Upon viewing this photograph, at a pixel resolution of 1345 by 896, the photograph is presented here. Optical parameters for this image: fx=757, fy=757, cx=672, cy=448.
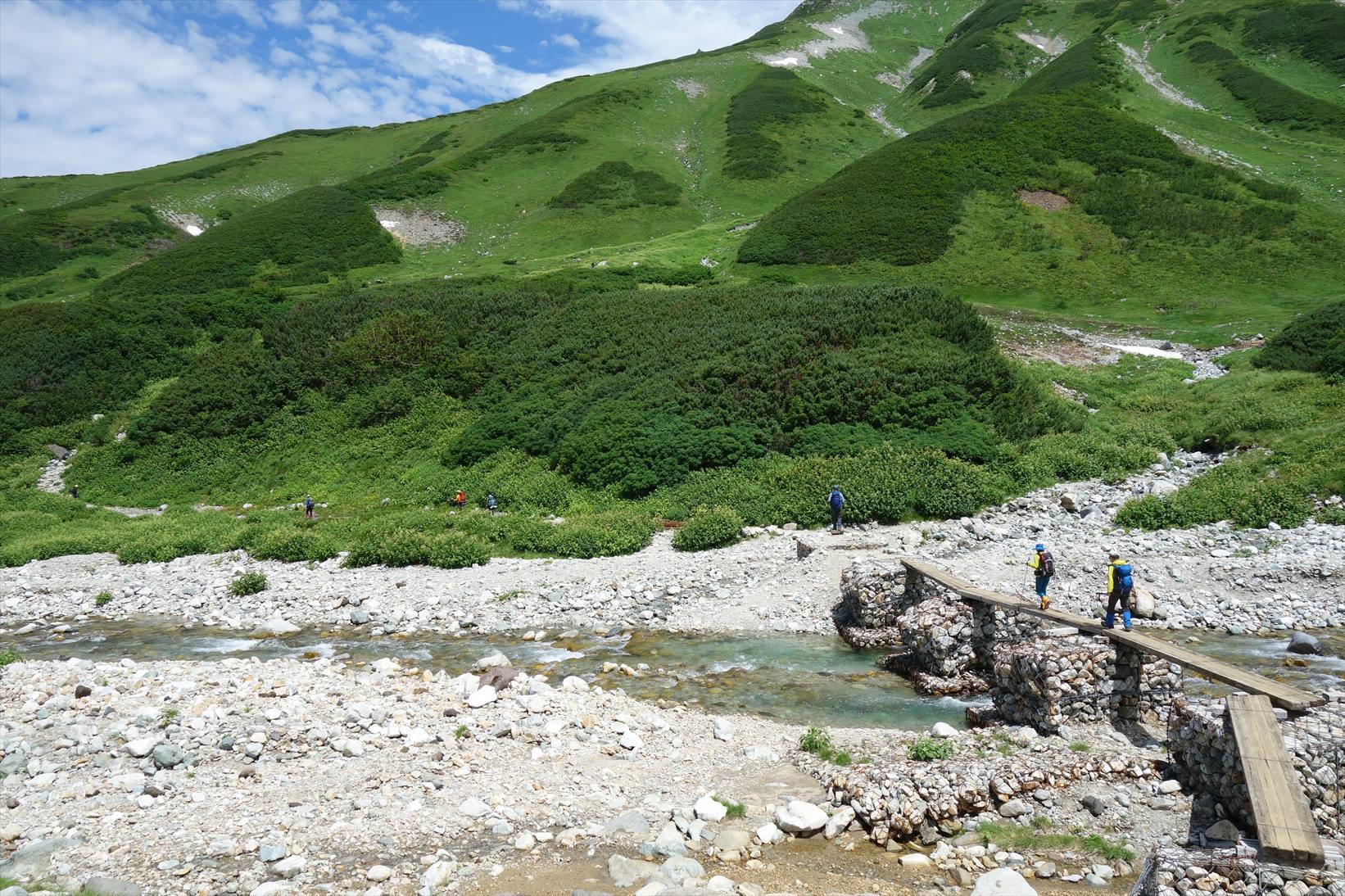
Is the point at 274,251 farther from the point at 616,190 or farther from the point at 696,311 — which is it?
the point at 696,311

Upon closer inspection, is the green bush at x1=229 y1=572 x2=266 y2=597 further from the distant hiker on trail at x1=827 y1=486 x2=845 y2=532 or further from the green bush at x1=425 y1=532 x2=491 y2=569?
the distant hiker on trail at x1=827 y1=486 x2=845 y2=532

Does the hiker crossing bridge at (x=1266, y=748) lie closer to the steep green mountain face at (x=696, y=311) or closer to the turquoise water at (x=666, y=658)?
the turquoise water at (x=666, y=658)

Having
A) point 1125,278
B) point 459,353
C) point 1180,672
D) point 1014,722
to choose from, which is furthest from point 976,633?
point 1125,278

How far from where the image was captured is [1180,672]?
1292 centimetres

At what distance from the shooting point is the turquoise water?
14906mm

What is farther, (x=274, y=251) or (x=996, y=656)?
(x=274, y=251)

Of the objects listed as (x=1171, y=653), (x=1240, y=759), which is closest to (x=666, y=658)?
(x=1171, y=653)

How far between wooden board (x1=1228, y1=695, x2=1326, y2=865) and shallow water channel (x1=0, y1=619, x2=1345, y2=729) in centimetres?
416

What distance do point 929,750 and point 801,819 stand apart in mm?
2514

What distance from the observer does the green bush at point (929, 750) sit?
37.8 feet

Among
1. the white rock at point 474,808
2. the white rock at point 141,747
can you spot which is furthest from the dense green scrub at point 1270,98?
the white rock at point 141,747

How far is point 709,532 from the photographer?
2573cm

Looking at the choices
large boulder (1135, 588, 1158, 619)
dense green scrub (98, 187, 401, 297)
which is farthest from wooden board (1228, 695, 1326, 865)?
dense green scrub (98, 187, 401, 297)

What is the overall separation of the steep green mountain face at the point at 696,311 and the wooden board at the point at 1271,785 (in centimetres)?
1592
